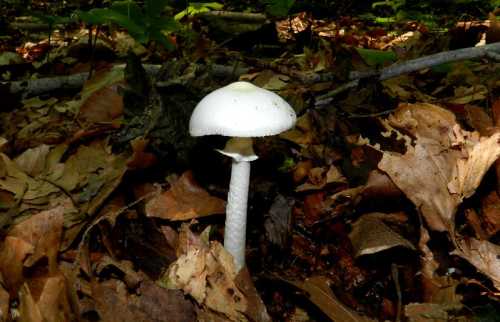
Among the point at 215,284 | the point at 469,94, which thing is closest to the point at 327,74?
the point at 469,94

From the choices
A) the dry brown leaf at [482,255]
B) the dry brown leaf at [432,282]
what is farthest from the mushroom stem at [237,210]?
the dry brown leaf at [482,255]

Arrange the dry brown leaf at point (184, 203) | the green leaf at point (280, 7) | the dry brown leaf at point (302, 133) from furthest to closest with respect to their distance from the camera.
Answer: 1. the green leaf at point (280, 7)
2. the dry brown leaf at point (302, 133)
3. the dry brown leaf at point (184, 203)

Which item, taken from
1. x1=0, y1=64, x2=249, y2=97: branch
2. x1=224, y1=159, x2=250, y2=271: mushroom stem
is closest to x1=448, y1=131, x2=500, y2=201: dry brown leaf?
x1=224, y1=159, x2=250, y2=271: mushroom stem

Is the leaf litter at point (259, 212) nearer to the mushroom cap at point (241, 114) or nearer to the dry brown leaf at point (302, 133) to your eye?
the dry brown leaf at point (302, 133)

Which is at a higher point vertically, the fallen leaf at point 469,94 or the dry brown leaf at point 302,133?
the fallen leaf at point 469,94

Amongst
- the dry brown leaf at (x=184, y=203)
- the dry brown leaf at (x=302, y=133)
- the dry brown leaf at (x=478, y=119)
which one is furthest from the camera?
the dry brown leaf at (x=302, y=133)

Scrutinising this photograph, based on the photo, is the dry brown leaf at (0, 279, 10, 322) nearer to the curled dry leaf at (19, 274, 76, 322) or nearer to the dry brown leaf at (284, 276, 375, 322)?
the curled dry leaf at (19, 274, 76, 322)

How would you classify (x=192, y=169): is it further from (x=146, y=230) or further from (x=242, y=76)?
(x=242, y=76)
